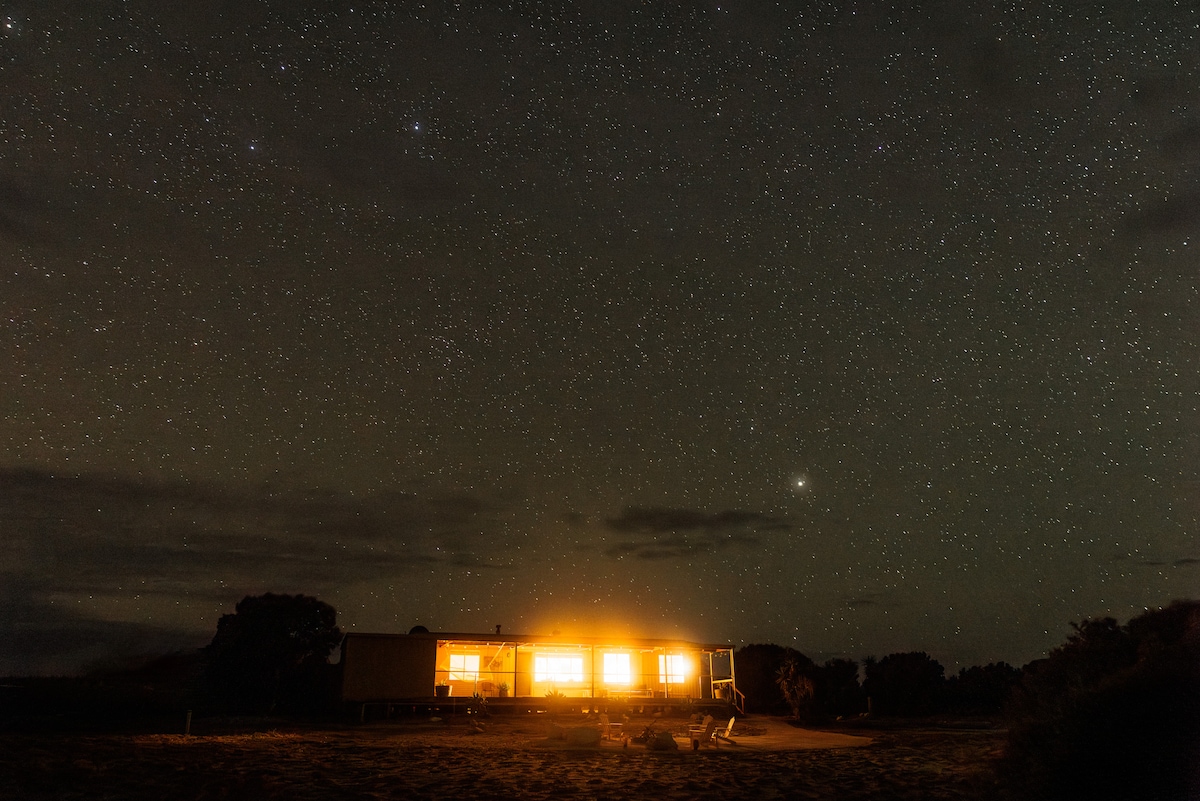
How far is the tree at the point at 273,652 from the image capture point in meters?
33.2

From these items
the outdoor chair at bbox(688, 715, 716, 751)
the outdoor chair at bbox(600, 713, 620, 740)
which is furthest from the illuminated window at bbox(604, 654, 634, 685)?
the outdoor chair at bbox(688, 715, 716, 751)

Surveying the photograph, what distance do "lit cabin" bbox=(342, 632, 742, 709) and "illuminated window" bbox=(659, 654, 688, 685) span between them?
0.03m

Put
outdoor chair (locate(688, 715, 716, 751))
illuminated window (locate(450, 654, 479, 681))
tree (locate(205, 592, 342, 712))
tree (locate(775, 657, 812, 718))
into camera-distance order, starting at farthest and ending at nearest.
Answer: tree (locate(205, 592, 342, 712))
tree (locate(775, 657, 812, 718))
illuminated window (locate(450, 654, 479, 681))
outdoor chair (locate(688, 715, 716, 751))

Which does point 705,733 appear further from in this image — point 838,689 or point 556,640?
point 838,689

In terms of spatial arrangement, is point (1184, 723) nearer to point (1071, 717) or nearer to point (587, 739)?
point (1071, 717)

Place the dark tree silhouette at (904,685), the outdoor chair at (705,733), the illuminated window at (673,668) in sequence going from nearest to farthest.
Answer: the outdoor chair at (705,733), the illuminated window at (673,668), the dark tree silhouette at (904,685)

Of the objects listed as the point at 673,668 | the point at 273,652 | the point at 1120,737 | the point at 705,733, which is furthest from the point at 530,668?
the point at 1120,737

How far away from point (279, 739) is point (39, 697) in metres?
16.7

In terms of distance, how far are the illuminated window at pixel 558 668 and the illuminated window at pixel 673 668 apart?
2.62 m

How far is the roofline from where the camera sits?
24.1 meters

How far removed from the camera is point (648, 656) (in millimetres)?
27578

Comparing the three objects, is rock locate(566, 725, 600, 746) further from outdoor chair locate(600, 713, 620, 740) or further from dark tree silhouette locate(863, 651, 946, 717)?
dark tree silhouette locate(863, 651, 946, 717)

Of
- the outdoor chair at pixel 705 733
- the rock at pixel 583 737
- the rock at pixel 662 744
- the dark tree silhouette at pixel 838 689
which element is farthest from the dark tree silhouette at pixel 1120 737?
the dark tree silhouette at pixel 838 689

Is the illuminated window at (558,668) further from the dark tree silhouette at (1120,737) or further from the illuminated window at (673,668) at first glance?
the dark tree silhouette at (1120,737)
